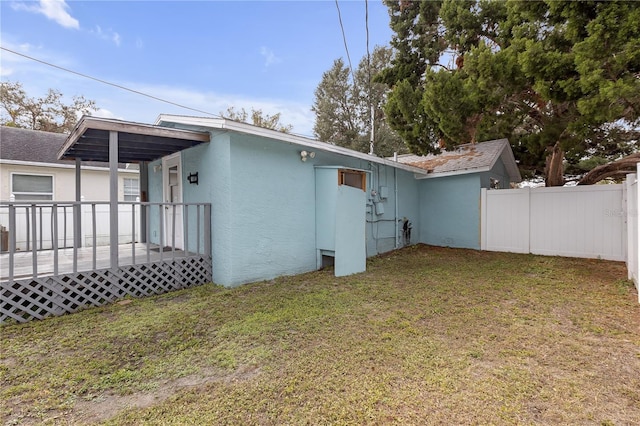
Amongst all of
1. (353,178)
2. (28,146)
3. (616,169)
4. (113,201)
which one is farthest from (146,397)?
(616,169)

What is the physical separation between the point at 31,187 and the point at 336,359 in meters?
11.7

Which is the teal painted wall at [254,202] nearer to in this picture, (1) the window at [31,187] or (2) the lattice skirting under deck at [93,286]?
(2) the lattice skirting under deck at [93,286]

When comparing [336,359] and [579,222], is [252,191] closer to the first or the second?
[336,359]

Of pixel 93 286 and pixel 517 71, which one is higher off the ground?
pixel 517 71

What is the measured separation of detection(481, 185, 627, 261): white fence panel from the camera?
7.16 metres

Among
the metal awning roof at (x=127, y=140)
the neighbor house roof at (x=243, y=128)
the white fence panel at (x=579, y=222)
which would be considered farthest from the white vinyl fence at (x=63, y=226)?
the white fence panel at (x=579, y=222)

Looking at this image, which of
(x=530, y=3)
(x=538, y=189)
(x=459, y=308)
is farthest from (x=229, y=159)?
(x=538, y=189)

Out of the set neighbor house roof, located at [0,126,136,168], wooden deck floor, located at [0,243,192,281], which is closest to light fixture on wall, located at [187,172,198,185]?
wooden deck floor, located at [0,243,192,281]

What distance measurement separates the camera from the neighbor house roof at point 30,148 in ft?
30.6

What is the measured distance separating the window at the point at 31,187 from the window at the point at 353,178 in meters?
9.85

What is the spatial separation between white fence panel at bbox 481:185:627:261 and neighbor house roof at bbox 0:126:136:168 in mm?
A: 13189

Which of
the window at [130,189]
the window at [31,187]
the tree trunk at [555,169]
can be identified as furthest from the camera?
the window at [130,189]

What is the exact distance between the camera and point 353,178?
24.9 feet

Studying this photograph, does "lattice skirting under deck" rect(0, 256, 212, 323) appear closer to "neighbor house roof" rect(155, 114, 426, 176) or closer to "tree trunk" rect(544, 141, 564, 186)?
"neighbor house roof" rect(155, 114, 426, 176)
